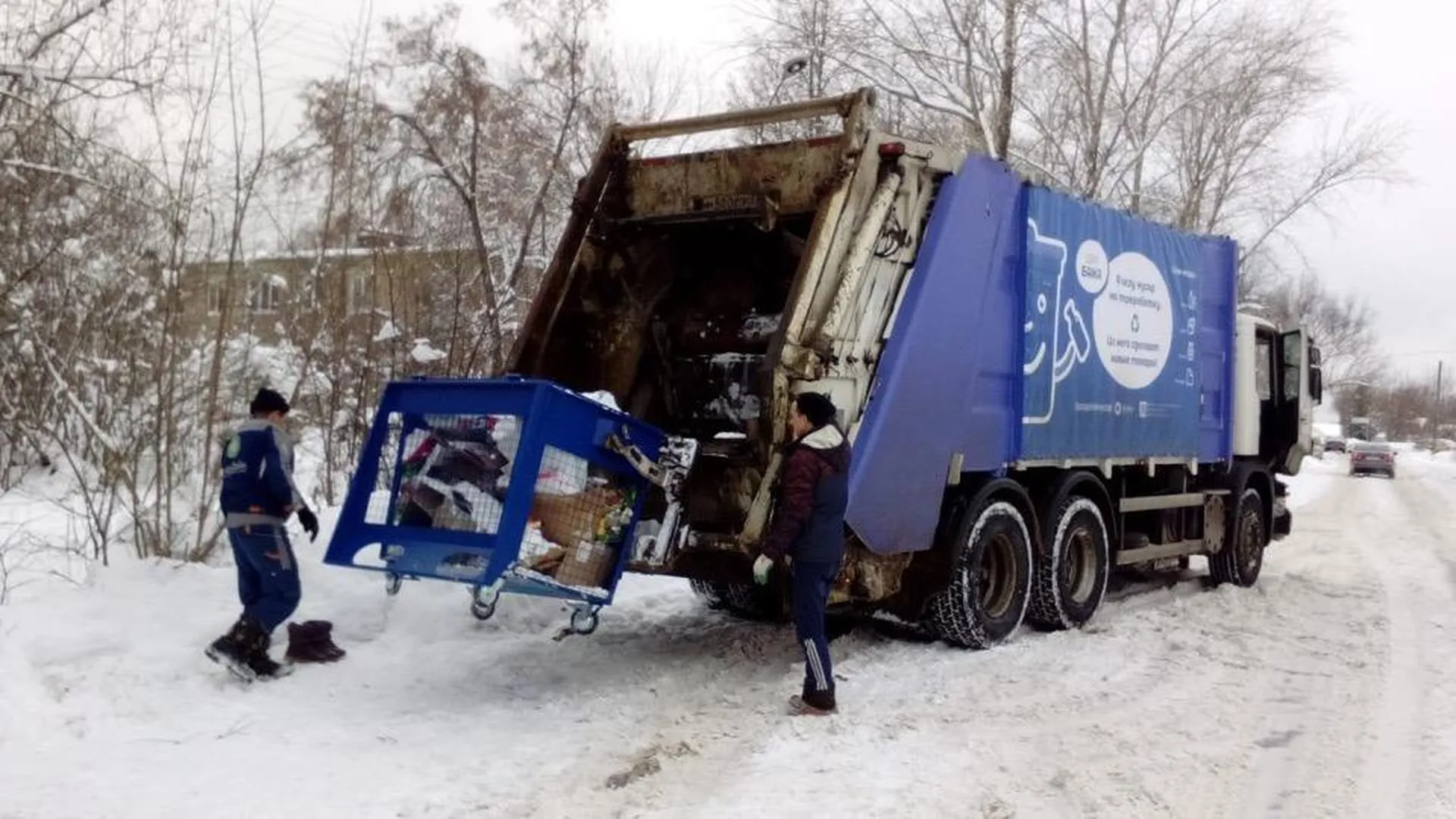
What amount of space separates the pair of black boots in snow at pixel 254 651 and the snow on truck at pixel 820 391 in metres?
0.52

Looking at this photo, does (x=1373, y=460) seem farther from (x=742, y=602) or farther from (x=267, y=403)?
(x=267, y=403)

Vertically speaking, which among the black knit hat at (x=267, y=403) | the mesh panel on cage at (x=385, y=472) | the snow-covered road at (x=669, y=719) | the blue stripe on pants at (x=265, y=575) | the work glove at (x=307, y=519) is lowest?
the snow-covered road at (x=669, y=719)

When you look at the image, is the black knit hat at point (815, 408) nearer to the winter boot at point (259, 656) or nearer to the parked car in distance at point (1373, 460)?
the winter boot at point (259, 656)

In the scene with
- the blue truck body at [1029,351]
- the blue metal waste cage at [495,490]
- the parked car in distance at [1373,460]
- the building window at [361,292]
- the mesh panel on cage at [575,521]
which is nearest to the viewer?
the blue metal waste cage at [495,490]

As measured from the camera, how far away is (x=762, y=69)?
64.4ft

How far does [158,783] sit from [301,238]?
591 cm

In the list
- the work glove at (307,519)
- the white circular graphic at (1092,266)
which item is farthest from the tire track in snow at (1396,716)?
the work glove at (307,519)

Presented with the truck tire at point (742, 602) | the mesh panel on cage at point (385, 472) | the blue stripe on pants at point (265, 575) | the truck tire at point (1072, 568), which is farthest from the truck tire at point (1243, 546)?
the blue stripe on pants at point (265, 575)

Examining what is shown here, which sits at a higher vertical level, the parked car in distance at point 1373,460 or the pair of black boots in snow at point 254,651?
the parked car in distance at point 1373,460

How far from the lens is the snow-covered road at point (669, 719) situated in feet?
14.2

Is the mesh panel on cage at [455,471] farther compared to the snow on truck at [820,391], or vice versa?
the snow on truck at [820,391]

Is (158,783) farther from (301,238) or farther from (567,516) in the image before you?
(301,238)

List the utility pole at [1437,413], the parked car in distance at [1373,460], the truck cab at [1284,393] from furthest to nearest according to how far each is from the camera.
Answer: the utility pole at [1437,413] < the parked car in distance at [1373,460] < the truck cab at [1284,393]

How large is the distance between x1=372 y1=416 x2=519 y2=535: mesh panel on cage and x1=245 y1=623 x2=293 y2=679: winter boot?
0.85 metres
